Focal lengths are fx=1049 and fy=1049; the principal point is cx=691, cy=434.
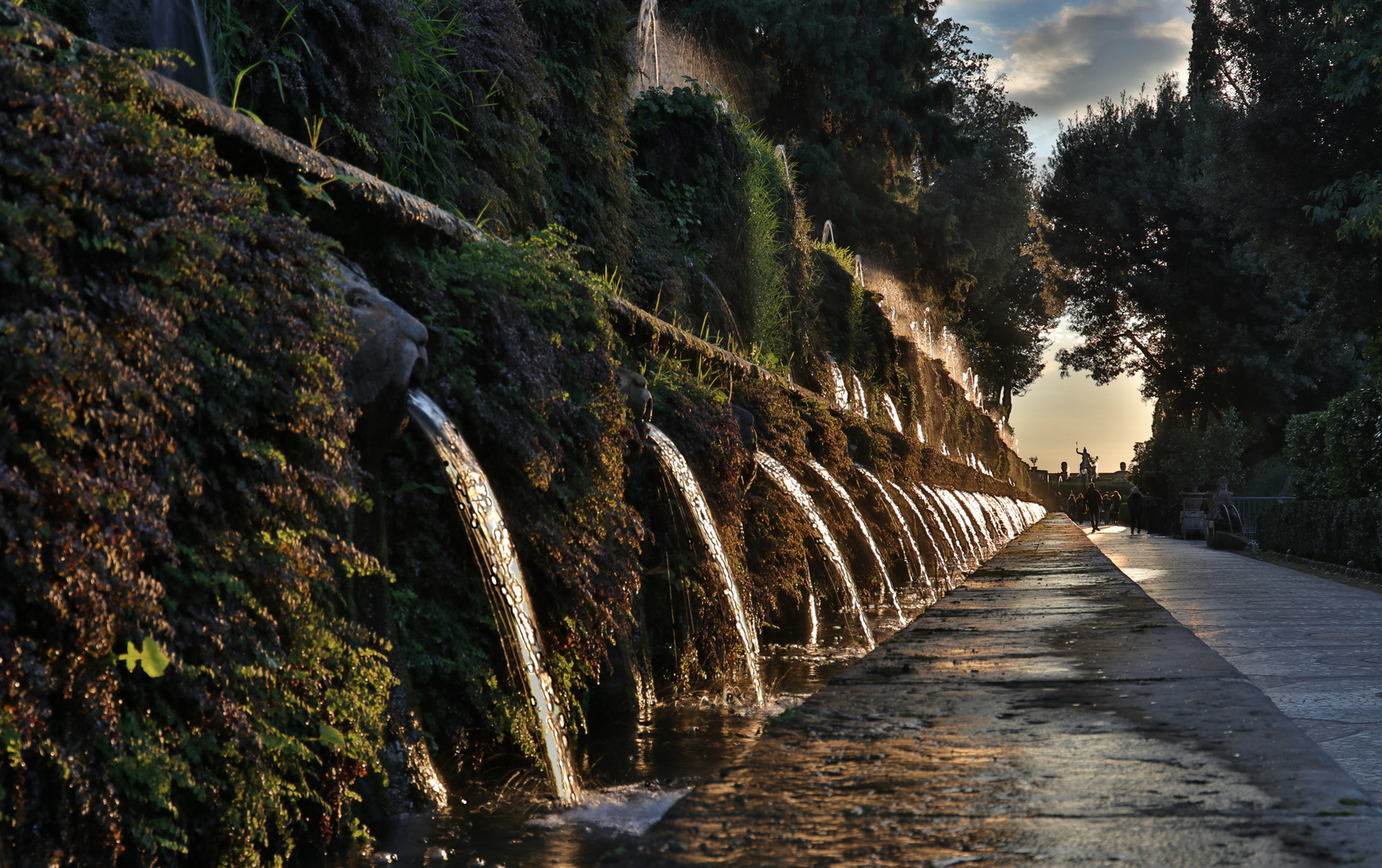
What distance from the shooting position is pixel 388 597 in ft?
9.82

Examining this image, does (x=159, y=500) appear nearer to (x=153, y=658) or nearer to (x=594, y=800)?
(x=153, y=658)

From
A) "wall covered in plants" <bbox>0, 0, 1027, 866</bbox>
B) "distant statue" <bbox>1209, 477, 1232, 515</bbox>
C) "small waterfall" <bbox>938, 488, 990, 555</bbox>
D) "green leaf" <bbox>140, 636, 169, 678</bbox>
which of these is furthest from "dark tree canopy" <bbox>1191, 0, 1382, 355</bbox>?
"green leaf" <bbox>140, 636, 169, 678</bbox>

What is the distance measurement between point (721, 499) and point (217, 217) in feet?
12.4

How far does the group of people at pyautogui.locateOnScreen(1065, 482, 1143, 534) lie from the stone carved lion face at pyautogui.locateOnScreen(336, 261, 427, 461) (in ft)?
95.5

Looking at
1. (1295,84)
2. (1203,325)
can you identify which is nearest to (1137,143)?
(1203,325)

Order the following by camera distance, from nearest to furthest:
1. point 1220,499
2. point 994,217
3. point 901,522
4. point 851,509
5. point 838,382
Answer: point 851,509 < point 901,522 < point 838,382 < point 1220,499 < point 994,217

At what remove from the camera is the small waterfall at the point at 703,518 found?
17.0ft

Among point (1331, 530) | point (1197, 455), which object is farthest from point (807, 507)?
point (1197, 455)

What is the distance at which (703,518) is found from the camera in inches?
208

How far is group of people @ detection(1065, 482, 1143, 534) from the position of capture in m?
29.9

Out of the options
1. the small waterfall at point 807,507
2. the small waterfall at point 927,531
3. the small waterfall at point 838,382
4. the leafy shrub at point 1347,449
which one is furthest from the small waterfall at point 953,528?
the small waterfall at point 807,507

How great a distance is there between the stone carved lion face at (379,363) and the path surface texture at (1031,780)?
1427mm

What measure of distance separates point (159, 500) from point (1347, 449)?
51.9 feet

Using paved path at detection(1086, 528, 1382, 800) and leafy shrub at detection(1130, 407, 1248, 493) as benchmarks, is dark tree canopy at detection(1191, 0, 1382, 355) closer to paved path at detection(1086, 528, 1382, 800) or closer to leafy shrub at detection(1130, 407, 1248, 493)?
paved path at detection(1086, 528, 1382, 800)
